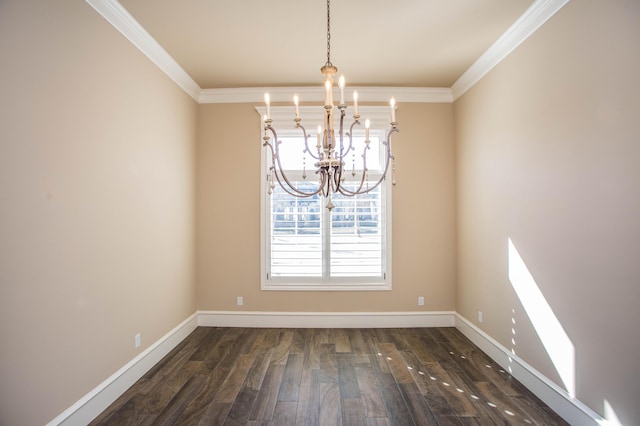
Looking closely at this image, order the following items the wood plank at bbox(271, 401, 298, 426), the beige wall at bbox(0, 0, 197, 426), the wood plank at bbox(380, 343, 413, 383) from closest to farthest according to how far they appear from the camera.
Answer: the beige wall at bbox(0, 0, 197, 426), the wood plank at bbox(271, 401, 298, 426), the wood plank at bbox(380, 343, 413, 383)

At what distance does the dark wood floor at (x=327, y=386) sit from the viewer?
219 centimetres

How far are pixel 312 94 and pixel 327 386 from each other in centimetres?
315

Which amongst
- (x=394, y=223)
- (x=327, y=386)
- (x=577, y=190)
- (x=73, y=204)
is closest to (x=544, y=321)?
(x=577, y=190)

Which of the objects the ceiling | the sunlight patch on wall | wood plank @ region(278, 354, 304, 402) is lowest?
wood plank @ region(278, 354, 304, 402)

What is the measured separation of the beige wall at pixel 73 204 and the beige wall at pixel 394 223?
0.87m

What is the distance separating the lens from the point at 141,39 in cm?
274

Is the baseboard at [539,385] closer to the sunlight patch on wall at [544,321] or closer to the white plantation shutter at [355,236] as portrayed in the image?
the sunlight patch on wall at [544,321]

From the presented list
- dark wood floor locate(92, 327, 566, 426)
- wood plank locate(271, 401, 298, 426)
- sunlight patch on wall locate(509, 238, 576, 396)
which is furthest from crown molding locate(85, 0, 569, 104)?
wood plank locate(271, 401, 298, 426)

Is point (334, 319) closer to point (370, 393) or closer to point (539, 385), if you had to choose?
point (370, 393)

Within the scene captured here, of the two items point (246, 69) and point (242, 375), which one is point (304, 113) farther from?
point (242, 375)

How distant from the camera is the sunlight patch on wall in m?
2.15

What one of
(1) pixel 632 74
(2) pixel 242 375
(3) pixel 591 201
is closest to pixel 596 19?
(1) pixel 632 74

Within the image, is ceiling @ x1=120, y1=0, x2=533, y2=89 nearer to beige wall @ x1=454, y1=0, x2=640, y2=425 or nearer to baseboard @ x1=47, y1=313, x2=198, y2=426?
beige wall @ x1=454, y1=0, x2=640, y2=425

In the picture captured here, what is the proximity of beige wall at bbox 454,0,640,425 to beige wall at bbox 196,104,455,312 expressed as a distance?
33.6 inches
